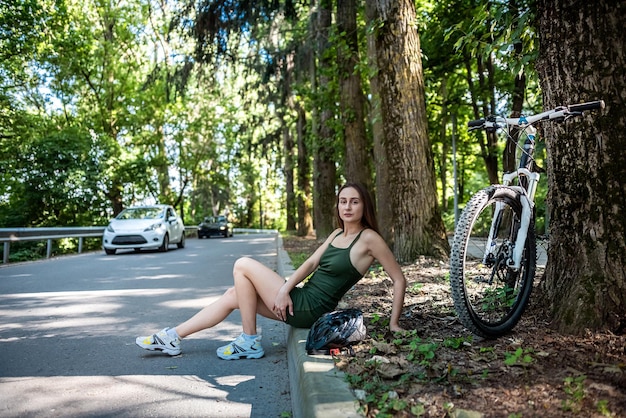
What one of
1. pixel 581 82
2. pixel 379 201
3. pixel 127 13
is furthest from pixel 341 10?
pixel 127 13

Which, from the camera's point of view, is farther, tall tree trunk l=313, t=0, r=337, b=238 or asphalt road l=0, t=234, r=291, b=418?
tall tree trunk l=313, t=0, r=337, b=238

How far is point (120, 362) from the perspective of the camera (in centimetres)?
453

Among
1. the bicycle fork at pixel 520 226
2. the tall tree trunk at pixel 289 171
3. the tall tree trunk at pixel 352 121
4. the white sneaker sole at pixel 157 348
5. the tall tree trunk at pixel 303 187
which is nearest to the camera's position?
the bicycle fork at pixel 520 226

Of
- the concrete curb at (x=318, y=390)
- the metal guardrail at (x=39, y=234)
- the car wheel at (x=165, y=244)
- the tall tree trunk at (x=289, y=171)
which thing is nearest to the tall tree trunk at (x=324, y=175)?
the car wheel at (x=165, y=244)

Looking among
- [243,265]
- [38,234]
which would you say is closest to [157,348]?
[243,265]

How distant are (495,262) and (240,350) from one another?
2.24 m

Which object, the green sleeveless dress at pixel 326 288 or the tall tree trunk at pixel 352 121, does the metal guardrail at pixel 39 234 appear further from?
the green sleeveless dress at pixel 326 288

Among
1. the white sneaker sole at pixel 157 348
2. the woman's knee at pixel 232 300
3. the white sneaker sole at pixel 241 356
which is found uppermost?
the woman's knee at pixel 232 300

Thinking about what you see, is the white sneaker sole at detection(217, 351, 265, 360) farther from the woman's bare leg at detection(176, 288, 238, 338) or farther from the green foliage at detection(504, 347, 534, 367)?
the green foliage at detection(504, 347, 534, 367)

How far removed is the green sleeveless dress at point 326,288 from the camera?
4.47 meters

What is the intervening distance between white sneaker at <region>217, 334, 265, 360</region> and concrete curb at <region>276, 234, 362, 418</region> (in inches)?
27.8

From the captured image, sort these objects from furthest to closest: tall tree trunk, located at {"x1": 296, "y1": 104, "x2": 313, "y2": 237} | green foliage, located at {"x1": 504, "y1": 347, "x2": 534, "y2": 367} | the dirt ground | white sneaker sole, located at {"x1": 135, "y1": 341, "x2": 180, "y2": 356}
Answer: tall tree trunk, located at {"x1": 296, "y1": 104, "x2": 313, "y2": 237} < white sneaker sole, located at {"x1": 135, "y1": 341, "x2": 180, "y2": 356} < green foliage, located at {"x1": 504, "y1": 347, "x2": 534, "y2": 367} < the dirt ground

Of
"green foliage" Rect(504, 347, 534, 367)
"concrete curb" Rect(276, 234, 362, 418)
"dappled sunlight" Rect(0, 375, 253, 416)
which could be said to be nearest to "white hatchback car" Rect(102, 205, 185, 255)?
"dappled sunlight" Rect(0, 375, 253, 416)

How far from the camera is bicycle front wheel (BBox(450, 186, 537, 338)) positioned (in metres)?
3.75
